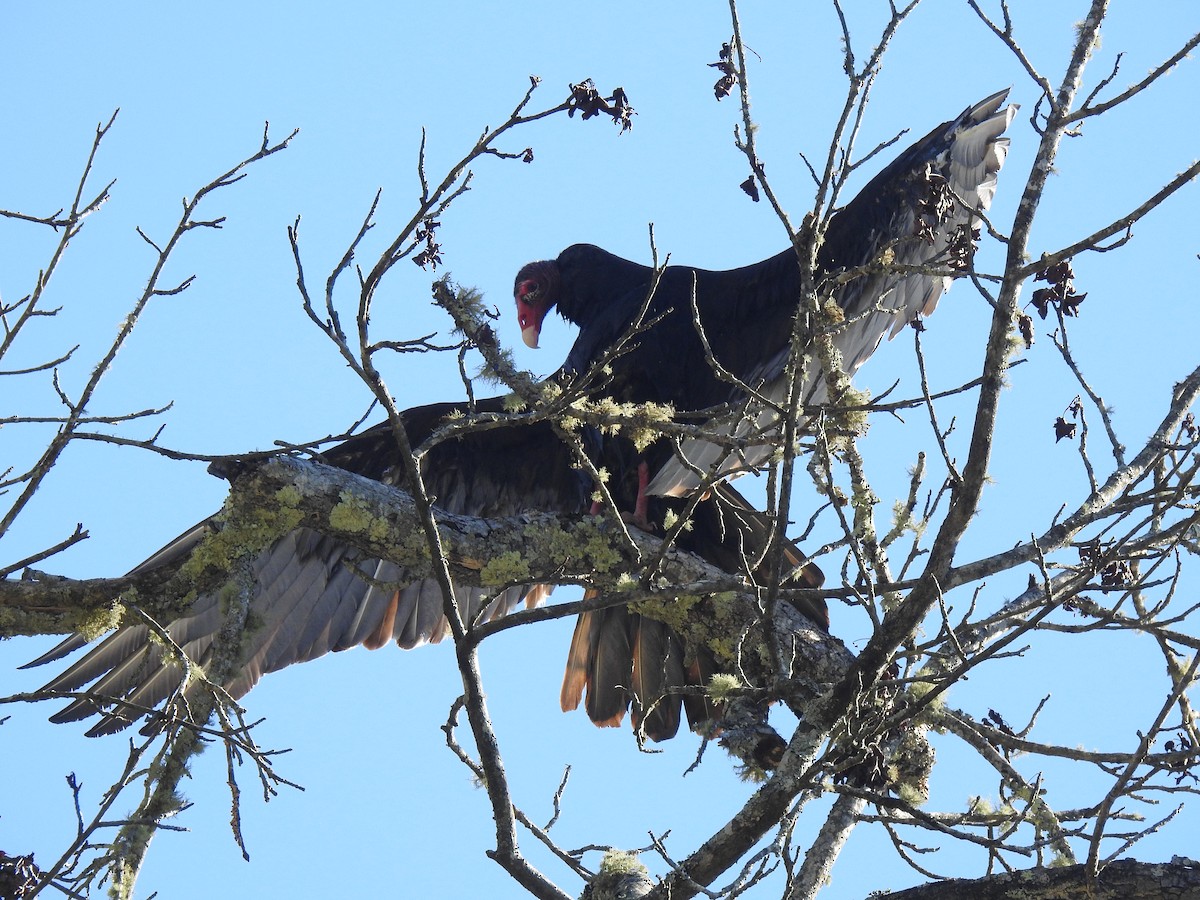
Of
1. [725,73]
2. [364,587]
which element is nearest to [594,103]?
[725,73]

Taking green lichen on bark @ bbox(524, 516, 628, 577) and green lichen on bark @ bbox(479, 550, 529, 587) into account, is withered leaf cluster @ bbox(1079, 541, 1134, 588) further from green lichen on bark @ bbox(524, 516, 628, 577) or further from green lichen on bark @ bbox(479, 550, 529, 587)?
green lichen on bark @ bbox(479, 550, 529, 587)

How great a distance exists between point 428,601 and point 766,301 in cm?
148

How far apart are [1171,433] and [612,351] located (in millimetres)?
1349

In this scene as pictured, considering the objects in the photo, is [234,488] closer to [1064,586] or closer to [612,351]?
[612,351]

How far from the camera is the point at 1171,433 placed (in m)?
2.74

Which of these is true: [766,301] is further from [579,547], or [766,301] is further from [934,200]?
[934,200]

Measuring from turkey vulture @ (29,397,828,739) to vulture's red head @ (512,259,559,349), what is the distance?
2.40 ft

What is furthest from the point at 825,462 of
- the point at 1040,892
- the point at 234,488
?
the point at 234,488

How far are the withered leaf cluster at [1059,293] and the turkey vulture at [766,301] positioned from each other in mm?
957

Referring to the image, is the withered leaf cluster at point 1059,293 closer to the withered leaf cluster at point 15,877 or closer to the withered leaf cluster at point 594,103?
the withered leaf cluster at point 594,103

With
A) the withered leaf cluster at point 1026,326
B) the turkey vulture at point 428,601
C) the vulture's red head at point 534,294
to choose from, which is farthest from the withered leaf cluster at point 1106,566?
the vulture's red head at point 534,294

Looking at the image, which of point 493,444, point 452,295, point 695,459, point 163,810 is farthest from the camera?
point 493,444

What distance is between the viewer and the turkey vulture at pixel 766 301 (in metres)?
3.49

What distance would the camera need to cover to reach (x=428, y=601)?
4215 mm
